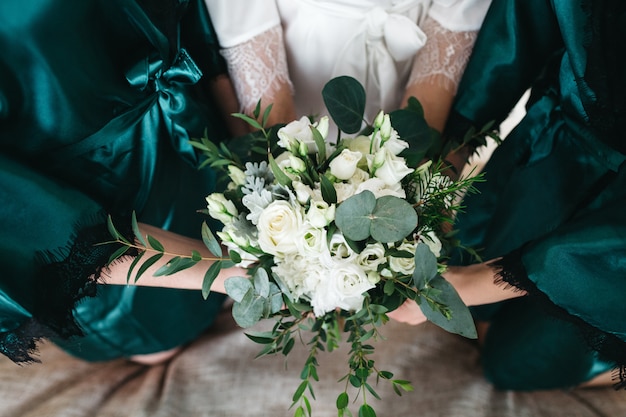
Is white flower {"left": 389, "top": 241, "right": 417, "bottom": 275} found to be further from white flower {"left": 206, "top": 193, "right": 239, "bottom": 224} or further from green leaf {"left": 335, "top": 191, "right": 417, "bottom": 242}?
white flower {"left": 206, "top": 193, "right": 239, "bottom": 224}

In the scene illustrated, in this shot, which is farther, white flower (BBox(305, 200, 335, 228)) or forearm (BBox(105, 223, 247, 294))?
forearm (BBox(105, 223, 247, 294))

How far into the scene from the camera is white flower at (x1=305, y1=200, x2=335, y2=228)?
54 centimetres

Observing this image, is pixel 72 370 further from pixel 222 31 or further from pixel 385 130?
pixel 385 130

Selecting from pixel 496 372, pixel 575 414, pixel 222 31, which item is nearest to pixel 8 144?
pixel 222 31

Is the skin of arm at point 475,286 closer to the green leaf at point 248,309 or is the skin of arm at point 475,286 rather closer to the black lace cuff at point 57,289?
the green leaf at point 248,309

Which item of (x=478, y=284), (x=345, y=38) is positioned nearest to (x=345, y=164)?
(x=478, y=284)

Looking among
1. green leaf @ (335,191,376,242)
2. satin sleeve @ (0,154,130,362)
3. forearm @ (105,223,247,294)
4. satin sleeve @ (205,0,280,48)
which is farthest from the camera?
satin sleeve @ (205,0,280,48)

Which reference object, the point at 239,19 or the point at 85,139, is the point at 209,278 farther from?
the point at 239,19

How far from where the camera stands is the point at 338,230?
1.85ft

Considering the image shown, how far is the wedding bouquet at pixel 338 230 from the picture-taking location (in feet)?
1.78

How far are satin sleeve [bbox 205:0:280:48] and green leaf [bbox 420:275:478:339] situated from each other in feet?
1.87

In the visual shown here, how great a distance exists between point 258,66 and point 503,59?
1.46 feet

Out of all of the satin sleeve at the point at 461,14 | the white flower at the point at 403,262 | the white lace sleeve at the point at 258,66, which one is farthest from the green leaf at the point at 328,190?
the satin sleeve at the point at 461,14

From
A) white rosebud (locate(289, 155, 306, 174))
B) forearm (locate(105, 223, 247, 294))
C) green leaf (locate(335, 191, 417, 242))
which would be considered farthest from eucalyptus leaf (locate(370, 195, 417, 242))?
forearm (locate(105, 223, 247, 294))
